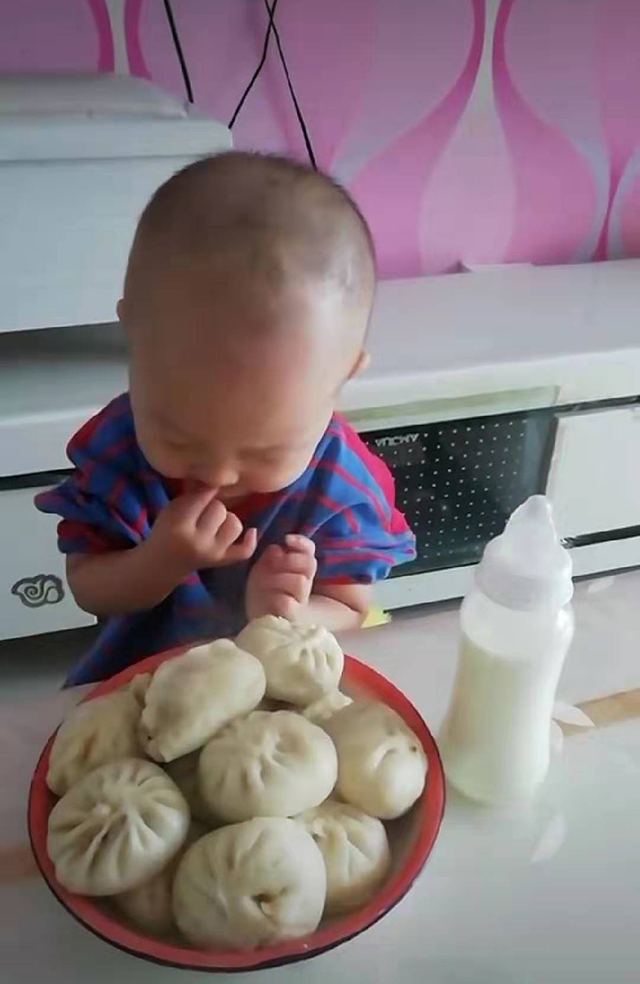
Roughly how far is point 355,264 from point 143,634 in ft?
1.05

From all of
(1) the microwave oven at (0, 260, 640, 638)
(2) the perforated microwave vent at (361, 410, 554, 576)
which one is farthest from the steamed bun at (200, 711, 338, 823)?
(2) the perforated microwave vent at (361, 410, 554, 576)

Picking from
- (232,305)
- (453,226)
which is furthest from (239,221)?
(453,226)

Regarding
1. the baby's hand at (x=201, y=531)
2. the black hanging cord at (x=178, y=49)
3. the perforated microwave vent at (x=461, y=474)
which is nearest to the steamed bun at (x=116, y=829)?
the baby's hand at (x=201, y=531)

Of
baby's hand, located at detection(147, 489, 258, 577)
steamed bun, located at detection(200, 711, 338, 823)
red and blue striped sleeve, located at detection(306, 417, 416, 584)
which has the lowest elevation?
red and blue striped sleeve, located at detection(306, 417, 416, 584)

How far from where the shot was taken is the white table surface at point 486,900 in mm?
451

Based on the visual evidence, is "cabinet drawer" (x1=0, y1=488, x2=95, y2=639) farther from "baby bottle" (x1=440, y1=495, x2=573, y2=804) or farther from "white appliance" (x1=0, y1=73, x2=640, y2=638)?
"baby bottle" (x1=440, y1=495, x2=573, y2=804)

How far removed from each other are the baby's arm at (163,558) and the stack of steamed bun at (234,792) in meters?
0.07

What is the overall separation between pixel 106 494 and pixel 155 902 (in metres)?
0.31

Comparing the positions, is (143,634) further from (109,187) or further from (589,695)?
(109,187)

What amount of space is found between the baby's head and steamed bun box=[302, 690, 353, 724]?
0.40 ft

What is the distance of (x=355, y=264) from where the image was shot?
52cm

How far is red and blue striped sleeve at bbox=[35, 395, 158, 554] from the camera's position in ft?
2.20

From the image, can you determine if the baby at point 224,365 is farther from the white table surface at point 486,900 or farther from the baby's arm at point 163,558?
the white table surface at point 486,900

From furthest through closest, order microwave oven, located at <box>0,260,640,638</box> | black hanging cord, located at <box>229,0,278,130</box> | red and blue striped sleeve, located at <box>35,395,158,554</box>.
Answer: black hanging cord, located at <box>229,0,278,130</box> < microwave oven, located at <box>0,260,640,638</box> < red and blue striped sleeve, located at <box>35,395,158,554</box>
